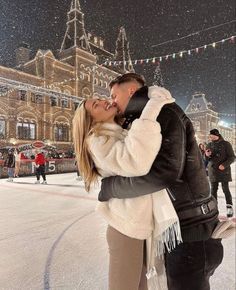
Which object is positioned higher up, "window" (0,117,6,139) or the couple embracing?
"window" (0,117,6,139)

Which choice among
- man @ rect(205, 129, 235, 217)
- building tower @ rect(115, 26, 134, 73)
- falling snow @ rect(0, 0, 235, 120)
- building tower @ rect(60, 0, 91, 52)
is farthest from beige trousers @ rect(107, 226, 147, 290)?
Result: building tower @ rect(115, 26, 134, 73)

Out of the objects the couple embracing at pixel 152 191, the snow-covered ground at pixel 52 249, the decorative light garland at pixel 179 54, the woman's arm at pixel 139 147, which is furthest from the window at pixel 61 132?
the woman's arm at pixel 139 147

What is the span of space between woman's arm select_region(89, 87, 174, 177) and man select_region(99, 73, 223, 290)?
3cm

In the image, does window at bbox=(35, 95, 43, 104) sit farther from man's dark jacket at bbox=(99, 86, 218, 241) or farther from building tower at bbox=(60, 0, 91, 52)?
man's dark jacket at bbox=(99, 86, 218, 241)

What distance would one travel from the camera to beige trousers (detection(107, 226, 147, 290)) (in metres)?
1.07

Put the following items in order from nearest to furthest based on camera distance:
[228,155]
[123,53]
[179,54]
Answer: [228,155] → [123,53] → [179,54]

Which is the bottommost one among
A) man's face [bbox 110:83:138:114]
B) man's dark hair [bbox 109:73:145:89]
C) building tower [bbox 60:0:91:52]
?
man's face [bbox 110:83:138:114]

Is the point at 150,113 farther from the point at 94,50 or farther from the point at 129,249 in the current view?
the point at 94,50

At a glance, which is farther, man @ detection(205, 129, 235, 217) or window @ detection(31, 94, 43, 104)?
man @ detection(205, 129, 235, 217)

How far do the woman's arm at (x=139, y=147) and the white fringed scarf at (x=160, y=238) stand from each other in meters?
0.15

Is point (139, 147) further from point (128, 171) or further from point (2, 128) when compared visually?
point (2, 128)

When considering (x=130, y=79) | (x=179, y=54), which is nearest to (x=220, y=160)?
(x=179, y=54)

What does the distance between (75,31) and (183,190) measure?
3056mm

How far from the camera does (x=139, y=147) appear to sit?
920mm
